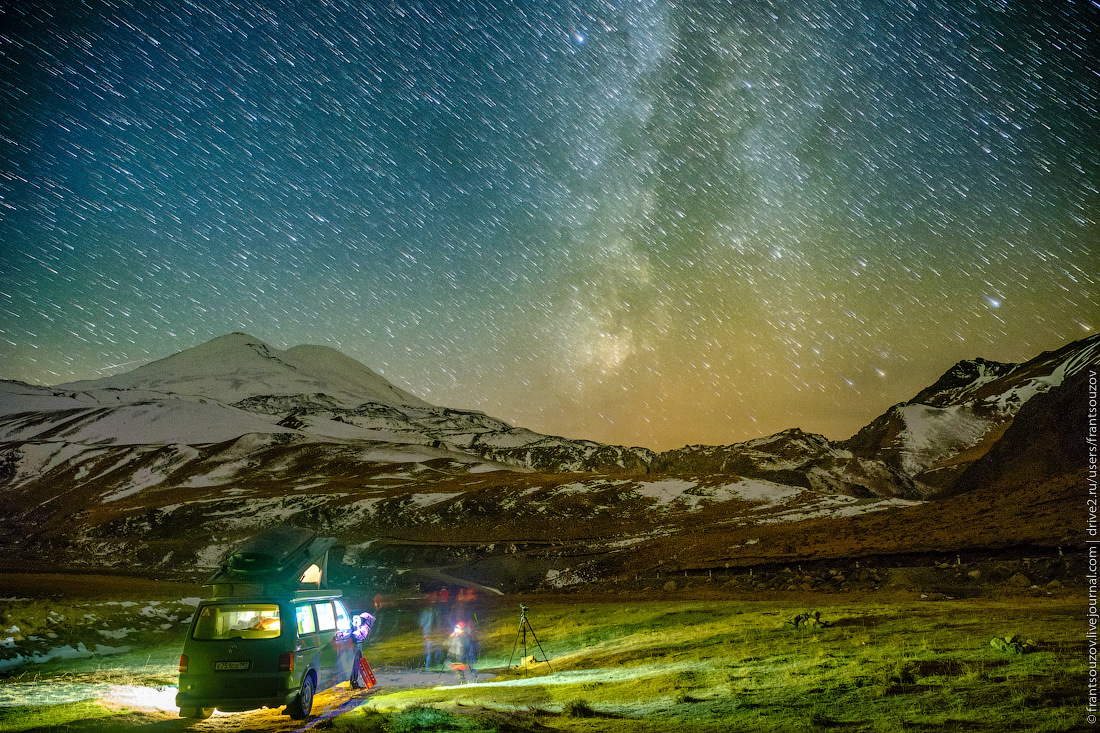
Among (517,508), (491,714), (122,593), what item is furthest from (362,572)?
(491,714)

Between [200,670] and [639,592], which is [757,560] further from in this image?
[200,670]

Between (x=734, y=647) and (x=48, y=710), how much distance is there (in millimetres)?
14167

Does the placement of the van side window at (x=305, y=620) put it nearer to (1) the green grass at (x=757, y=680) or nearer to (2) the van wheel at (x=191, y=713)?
(1) the green grass at (x=757, y=680)

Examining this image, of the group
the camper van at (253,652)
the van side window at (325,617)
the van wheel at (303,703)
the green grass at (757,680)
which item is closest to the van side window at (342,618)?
the van side window at (325,617)

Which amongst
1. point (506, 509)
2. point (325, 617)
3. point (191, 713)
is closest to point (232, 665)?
point (191, 713)

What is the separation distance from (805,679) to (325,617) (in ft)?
30.5

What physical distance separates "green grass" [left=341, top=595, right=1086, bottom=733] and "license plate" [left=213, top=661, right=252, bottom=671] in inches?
73.4

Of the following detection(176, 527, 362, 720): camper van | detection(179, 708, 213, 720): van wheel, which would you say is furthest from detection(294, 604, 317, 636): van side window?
detection(179, 708, 213, 720): van wheel

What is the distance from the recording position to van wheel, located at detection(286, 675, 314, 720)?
10.9m

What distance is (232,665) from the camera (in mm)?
10703

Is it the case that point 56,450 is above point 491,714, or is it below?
above

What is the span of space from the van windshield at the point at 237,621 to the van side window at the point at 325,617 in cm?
138

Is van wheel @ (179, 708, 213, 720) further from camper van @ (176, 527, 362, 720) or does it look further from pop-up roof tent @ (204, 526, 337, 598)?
pop-up roof tent @ (204, 526, 337, 598)

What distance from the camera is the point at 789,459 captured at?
17575 centimetres
